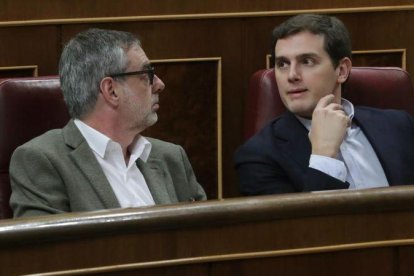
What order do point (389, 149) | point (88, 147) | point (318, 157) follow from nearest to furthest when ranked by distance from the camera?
point (88, 147)
point (318, 157)
point (389, 149)

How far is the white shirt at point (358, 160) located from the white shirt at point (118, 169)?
0.27m

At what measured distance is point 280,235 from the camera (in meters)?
1.10

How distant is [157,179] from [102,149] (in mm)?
107

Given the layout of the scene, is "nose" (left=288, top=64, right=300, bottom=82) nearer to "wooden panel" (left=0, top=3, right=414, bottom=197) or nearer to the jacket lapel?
the jacket lapel

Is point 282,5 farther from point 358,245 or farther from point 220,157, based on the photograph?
point 358,245

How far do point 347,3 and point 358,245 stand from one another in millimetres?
1108

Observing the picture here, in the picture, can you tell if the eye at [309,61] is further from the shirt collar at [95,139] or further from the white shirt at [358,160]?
the shirt collar at [95,139]

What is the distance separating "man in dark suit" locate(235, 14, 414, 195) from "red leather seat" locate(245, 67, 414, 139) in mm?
43

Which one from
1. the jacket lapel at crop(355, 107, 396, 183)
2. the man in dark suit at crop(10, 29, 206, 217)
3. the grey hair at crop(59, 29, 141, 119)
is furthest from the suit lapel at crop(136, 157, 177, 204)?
the jacket lapel at crop(355, 107, 396, 183)

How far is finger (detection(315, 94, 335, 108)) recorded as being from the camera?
1661 millimetres

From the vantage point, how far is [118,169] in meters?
1.48

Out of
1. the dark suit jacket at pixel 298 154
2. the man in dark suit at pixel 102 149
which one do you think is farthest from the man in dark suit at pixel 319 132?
the man in dark suit at pixel 102 149

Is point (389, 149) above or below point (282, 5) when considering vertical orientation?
below

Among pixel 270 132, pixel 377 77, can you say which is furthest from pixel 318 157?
pixel 377 77
